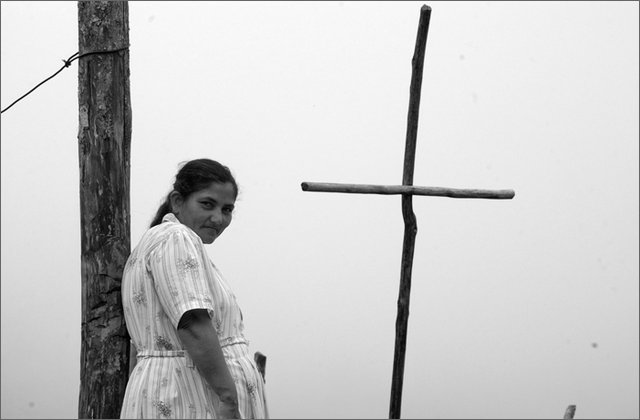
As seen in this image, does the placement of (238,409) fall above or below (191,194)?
below

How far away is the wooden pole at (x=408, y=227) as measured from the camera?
2602 mm

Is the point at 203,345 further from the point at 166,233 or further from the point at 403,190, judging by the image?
the point at 403,190

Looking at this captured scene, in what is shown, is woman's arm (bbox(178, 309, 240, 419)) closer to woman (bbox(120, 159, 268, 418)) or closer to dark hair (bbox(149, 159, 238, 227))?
woman (bbox(120, 159, 268, 418))

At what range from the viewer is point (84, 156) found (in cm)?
252

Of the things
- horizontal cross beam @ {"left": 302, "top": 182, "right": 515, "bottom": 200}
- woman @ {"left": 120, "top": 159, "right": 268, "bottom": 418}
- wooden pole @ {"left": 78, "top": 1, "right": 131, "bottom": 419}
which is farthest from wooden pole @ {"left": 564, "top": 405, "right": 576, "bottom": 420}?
wooden pole @ {"left": 78, "top": 1, "right": 131, "bottom": 419}

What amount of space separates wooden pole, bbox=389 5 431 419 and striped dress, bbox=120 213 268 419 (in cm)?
54

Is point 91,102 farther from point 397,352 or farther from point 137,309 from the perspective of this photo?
point 397,352

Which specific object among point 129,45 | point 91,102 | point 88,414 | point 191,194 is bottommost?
A: point 88,414

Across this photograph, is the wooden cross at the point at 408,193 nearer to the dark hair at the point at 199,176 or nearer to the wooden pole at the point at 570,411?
the dark hair at the point at 199,176

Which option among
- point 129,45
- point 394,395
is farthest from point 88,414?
Answer: point 129,45

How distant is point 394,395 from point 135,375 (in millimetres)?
812

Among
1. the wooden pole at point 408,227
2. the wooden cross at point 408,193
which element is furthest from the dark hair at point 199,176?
the wooden pole at point 408,227

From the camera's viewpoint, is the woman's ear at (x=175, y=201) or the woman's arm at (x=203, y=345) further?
the woman's ear at (x=175, y=201)

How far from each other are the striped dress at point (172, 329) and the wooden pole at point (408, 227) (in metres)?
0.54
